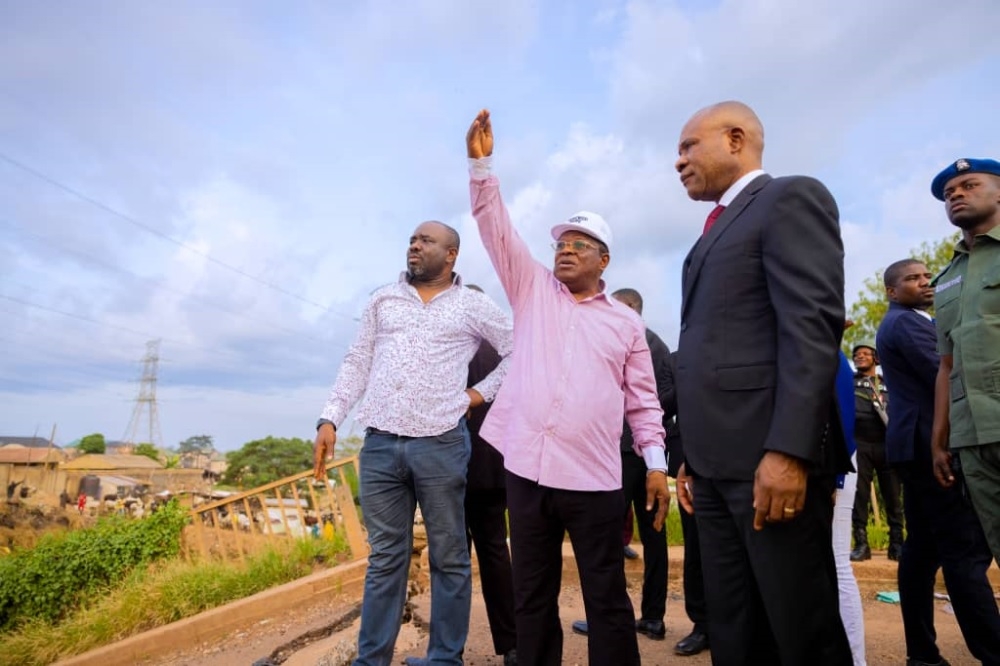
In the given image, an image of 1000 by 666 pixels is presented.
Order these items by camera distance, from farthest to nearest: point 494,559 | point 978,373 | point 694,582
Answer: point 694,582
point 494,559
point 978,373

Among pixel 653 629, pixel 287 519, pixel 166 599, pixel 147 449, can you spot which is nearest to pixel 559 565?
pixel 653 629

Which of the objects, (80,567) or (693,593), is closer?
(693,593)

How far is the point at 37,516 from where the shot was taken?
17.0m

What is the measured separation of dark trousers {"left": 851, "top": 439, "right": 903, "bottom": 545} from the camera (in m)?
5.88

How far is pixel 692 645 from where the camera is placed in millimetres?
3695

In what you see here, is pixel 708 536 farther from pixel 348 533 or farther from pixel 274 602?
pixel 348 533

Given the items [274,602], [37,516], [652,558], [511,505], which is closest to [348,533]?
[274,602]

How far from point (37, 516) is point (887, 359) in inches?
784

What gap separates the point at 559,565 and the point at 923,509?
5.88ft

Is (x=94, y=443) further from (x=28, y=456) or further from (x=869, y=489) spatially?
(x=869, y=489)

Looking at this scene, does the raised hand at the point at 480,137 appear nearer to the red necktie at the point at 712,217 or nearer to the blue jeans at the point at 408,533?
the red necktie at the point at 712,217

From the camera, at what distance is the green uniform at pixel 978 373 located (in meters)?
2.37

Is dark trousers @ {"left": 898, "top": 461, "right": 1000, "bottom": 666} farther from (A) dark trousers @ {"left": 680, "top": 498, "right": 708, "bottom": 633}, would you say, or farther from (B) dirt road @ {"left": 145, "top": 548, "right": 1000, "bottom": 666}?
(A) dark trousers @ {"left": 680, "top": 498, "right": 708, "bottom": 633}

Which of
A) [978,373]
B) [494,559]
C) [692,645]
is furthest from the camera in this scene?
[692,645]
